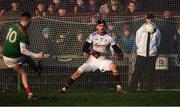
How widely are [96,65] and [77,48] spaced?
6.30 ft

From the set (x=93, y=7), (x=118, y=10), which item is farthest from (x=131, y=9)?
(x=93, y=7)

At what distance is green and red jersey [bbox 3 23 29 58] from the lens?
492 inches

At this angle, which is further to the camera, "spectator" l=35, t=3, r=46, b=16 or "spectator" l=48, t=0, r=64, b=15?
"spectator" l=48, t=0, r=64, b=15

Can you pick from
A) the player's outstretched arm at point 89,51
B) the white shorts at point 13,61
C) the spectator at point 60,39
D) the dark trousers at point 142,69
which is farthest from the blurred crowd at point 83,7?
the white shorts at point 13,61

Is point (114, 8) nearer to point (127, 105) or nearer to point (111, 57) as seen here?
point (111, 57)

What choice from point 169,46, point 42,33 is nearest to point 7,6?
Answer: point 42,33

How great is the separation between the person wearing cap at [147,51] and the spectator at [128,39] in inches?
24.8

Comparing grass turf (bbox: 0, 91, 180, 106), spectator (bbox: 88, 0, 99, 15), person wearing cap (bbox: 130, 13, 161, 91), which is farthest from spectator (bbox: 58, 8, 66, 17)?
grass turf (bbox: 0, 91, 180, 106)

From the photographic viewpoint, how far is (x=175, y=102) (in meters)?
12.0

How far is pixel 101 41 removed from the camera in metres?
14.3

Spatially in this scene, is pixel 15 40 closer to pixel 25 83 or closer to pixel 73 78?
pixel 25 83

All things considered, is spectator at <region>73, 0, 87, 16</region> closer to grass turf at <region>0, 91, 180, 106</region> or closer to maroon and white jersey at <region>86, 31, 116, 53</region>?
maroon and white jersey at <region>86, 31, 116, 53</region>

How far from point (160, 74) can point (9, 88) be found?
3751 mm

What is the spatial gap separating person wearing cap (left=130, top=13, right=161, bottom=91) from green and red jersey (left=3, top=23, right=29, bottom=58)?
11.2 feet
